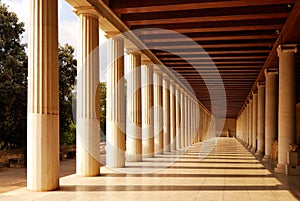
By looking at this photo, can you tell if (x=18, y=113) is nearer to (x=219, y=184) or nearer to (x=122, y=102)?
(x=122, y=102)

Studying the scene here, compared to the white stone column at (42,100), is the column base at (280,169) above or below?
below

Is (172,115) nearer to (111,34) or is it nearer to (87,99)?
(111,34)

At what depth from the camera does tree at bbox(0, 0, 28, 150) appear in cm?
2725

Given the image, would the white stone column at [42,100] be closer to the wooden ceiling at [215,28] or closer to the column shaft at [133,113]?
the wooden ceiling at [215,28]

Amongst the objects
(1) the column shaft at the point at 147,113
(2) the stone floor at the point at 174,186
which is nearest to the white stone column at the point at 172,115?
(1) the column shaft at the point at 147,113

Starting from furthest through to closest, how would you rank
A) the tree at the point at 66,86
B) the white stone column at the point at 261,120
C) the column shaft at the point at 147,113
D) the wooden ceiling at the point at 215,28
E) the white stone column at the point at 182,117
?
the white stone column at the point at 182,117 < the white stone column at the point at 261,120 < the tree at the point at 66,86 < the column shaft at the point at 147,113 < the wooden ceiling at the point at 215,28

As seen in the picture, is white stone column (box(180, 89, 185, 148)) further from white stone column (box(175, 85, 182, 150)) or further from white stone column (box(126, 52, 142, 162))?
white stone column (box(126, 52, 142, 162))

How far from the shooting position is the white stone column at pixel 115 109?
19812mm

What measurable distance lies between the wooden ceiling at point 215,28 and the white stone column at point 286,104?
0.81 m

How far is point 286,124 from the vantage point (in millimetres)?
19141

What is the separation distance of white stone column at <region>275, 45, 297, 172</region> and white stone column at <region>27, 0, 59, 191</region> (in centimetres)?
1195

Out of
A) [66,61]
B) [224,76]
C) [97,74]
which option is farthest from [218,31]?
[66,61]

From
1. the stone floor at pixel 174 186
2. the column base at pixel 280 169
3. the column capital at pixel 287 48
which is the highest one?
the column capital at pixel 287 48

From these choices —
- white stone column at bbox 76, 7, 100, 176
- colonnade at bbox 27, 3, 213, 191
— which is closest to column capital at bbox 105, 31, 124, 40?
colonnade at bbox 27, 3, 213, 191
